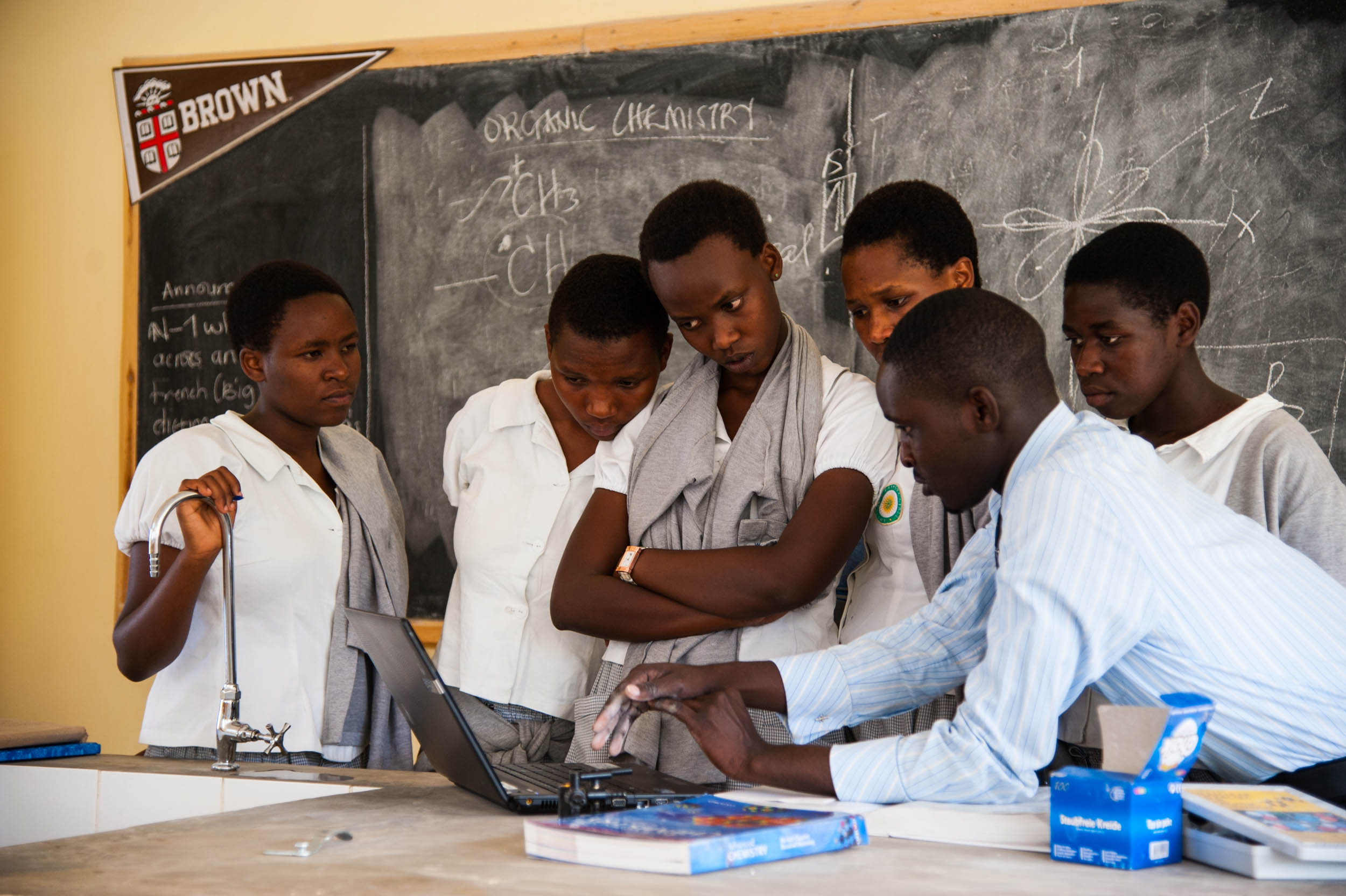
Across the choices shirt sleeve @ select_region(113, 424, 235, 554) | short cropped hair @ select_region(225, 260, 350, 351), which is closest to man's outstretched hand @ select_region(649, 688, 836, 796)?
shirt sleeve @ select_region(113, 424, 235, 554)

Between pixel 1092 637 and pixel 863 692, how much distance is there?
1.43 feet

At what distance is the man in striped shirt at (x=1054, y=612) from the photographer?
1.23 metres

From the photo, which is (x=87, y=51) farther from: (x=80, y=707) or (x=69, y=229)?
(x=80, y=707)

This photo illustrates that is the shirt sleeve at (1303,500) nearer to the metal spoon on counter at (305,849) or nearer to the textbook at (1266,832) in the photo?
the textbook at (1266,832)

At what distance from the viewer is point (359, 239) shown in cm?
381

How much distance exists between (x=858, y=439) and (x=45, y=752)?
1.44 meters

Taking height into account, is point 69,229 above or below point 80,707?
above

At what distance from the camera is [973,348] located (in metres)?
1.38

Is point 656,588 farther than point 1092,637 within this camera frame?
Yes

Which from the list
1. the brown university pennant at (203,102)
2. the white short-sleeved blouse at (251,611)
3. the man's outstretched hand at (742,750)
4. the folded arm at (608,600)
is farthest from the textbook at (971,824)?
the brown university pennant at (203,102)

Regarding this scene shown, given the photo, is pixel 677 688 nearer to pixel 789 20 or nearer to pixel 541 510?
pixel 541 510

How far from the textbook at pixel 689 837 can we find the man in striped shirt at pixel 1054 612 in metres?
0.17

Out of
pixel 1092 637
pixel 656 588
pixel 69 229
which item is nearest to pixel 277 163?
pixel 69 229

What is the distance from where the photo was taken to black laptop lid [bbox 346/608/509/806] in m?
1.37
